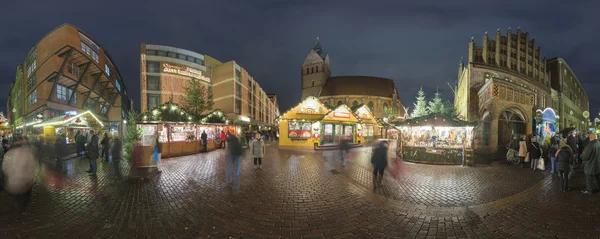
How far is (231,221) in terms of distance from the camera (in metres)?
3.95

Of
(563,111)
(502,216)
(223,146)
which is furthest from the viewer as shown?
(563,111)

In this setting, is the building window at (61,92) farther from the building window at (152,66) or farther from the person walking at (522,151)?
the person walking at (522,151)

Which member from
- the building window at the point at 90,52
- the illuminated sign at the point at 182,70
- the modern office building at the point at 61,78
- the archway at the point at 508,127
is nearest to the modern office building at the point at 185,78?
the illuminated sign at the point at 182,70

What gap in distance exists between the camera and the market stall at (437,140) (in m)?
10.0

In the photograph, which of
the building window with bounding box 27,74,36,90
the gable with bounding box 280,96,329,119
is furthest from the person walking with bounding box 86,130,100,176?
the building window with bounding box 27,74,36,90

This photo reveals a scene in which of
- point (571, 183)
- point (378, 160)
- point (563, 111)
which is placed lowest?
point (571, 183)

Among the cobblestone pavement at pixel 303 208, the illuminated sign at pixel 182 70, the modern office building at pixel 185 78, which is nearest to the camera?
the cobblestone pavement at pixel 303 208

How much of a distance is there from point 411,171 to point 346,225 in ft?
19.3

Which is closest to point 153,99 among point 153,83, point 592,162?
point 153,83

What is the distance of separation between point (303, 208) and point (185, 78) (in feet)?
123

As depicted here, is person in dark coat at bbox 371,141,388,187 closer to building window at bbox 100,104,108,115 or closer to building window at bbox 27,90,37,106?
building window at bbox 27,90,37,106

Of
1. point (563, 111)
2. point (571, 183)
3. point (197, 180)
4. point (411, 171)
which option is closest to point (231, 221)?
point (197, 180)

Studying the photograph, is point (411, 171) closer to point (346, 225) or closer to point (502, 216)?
point (502, 216)

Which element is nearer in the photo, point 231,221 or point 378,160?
point 231,221
